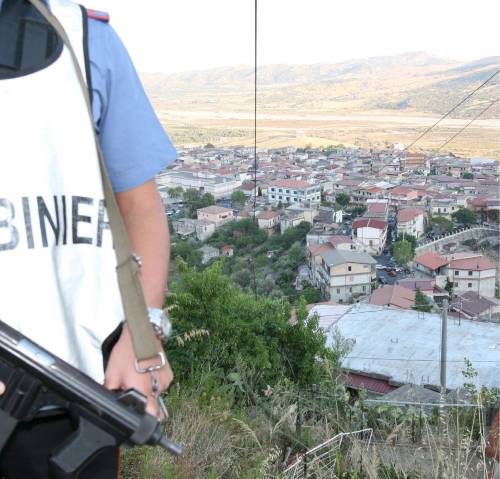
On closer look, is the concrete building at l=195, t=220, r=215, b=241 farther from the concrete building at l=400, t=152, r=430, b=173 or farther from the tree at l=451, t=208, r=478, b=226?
the concrete building at l=400, t=152, r=430, b=173

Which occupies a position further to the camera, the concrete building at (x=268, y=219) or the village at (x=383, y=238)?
the concrete building at (x=268, y=219)

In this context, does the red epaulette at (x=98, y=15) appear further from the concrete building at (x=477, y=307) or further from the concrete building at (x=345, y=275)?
the concrete building at (x=345, y=275)

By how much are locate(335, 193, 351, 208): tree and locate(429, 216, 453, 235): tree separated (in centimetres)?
337

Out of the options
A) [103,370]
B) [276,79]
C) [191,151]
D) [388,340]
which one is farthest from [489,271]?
[276,79]

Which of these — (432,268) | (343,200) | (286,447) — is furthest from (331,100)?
(286,447)

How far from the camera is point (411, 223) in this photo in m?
16.8

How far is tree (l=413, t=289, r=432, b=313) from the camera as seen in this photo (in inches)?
400

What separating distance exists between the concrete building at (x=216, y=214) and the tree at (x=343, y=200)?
3956 mm

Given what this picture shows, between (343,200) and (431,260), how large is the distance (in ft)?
19.9

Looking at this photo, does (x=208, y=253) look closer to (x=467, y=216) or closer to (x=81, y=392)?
(x=467, y=216)

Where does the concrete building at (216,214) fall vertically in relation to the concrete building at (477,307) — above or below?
above

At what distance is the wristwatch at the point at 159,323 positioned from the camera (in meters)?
Result: 0.62

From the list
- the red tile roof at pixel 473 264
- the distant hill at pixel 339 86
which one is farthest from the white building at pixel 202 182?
the distant hill at pixel 339 86

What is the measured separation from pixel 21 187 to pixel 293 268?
44.0 feet
